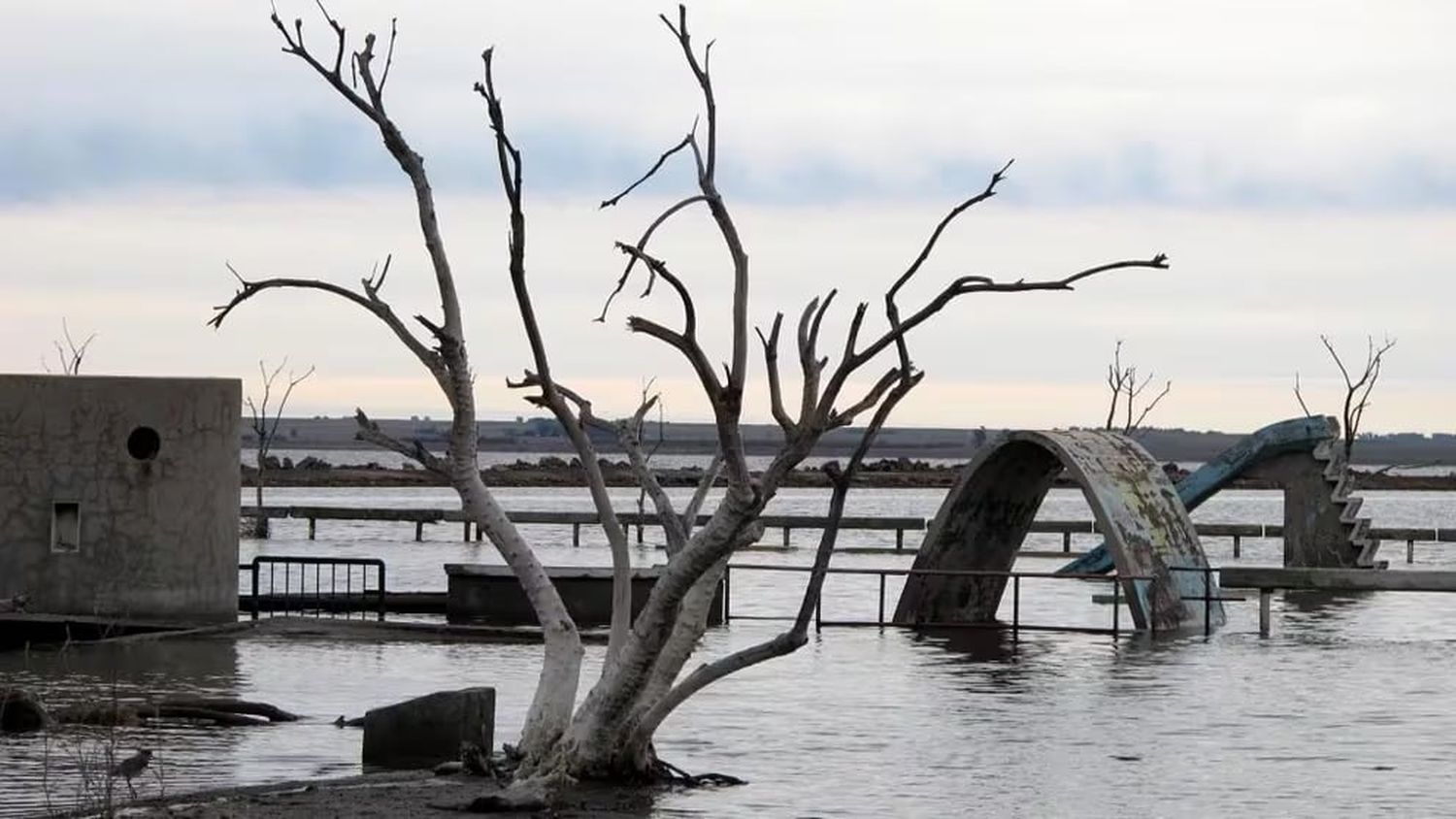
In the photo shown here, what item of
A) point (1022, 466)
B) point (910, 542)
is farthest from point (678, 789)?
point (910, 542)

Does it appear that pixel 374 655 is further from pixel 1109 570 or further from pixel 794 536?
pixel 794 536

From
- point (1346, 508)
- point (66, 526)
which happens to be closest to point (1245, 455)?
point (1346, 508)

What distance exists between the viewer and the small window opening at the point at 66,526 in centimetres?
2902

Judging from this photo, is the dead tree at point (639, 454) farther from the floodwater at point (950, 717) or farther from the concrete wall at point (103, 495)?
the concrete wall at point (103, 495)

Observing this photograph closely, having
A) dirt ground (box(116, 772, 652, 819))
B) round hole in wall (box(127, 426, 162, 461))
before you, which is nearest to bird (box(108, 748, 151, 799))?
dirt ground (box(116, 772, 652, 819))

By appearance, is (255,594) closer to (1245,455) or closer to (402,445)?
(402,445)

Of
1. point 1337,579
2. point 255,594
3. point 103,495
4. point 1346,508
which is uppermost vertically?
point 1346,508

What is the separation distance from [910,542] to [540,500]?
44197mm

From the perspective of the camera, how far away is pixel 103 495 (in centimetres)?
2911

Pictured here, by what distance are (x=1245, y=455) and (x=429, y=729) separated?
28.3 metres

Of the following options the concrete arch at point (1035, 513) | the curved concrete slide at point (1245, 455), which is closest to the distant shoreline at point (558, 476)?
the curved concrete slide at point (1245, 455)

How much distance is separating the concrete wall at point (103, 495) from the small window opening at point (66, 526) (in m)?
0.02

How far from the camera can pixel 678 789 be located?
17359 mm

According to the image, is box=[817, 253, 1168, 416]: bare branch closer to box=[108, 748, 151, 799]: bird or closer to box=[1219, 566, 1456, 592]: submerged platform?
box=[108, 748, 151, 799]: bird
